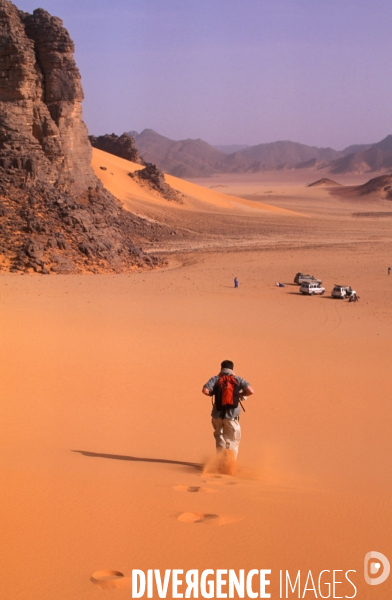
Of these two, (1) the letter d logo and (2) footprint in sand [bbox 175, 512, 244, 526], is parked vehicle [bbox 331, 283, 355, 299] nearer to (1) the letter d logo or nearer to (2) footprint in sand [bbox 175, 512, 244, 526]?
(2) footprint in sand [bbox 175, 512, 244, 526]

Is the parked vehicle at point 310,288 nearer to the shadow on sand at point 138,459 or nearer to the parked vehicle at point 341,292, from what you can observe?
the parked vehicle at point 341,292

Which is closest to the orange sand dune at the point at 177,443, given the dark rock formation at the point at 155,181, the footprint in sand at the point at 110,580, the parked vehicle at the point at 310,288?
the footprint in sand at the point at 110,580

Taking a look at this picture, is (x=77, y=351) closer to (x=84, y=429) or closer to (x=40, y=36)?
(x=84, y=429)

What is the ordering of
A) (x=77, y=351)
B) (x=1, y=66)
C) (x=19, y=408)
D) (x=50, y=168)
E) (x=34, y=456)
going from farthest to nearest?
1. (x=50, y=168)
2. (x=1, y=66)
3. (x=77, y=351)
4. (x=19, y=408)
5. (x=34, y=456)

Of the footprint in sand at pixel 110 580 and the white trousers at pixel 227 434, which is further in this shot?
the white trousers at pixel 227 434

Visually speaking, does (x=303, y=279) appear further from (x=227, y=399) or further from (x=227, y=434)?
(x=227, y=399)

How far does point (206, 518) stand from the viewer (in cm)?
524

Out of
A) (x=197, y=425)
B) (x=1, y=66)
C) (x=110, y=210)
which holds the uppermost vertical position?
(x=1, y=66)

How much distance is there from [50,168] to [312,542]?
28941mm

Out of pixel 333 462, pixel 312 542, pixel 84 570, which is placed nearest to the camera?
pixel 84 570

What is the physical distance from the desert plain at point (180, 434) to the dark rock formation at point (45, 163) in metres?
2.05

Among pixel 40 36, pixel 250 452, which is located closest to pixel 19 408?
pixel 250 452

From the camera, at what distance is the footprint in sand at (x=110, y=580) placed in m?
4.23

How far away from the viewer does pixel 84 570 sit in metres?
4.42
